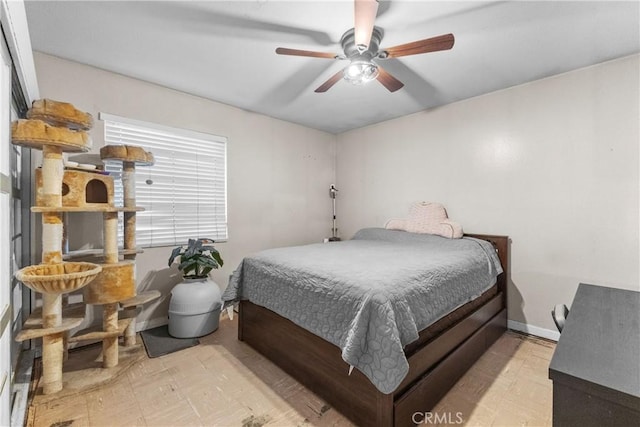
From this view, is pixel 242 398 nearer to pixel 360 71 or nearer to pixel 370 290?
pixel 370 290

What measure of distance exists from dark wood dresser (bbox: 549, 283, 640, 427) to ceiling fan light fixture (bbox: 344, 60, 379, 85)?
1751 mm

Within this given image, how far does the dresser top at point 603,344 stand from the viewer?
727 mm

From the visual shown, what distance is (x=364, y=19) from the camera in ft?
4.93

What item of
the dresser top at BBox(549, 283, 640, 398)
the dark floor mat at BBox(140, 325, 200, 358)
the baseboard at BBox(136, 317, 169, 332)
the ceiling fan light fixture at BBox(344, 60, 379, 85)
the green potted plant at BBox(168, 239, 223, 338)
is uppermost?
the ceiling fan light fixture at BBox(344, 60, 379, 85)

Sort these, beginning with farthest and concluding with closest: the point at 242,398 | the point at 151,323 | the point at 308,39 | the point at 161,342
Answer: the point at 151,323, the point at 161,342, the point at 308,39, the point at 242,398

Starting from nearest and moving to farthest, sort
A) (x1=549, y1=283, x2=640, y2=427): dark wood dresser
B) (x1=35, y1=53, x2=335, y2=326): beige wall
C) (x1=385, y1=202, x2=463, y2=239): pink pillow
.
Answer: (x1=549, y1=283, x2=640, y2=427): dark wood dresser
(x1=35, y1=53, x2=335, y2=326): beige wall
(x1=385, y1=202, x2=463, y2=239): pink pillow

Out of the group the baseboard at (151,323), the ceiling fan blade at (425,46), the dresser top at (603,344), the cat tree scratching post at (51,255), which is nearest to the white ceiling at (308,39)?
the ceiling fan blade at (425,46)

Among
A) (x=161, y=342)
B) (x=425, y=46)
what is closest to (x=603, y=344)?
(x=425, y=46)

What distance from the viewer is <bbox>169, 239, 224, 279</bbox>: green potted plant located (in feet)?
8.59

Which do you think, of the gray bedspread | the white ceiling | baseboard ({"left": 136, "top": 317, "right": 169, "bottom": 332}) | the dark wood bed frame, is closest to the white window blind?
the white ceiling

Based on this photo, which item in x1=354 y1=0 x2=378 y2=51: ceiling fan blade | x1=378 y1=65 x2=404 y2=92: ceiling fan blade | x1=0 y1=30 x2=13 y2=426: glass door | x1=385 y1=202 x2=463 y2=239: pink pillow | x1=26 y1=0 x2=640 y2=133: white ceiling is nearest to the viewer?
x1=0 y1=30 x2=13 y2=426: glass door

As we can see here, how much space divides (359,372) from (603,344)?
102cm

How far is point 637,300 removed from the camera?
1.33m

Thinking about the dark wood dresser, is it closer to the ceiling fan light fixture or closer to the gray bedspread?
the gray bedspread
